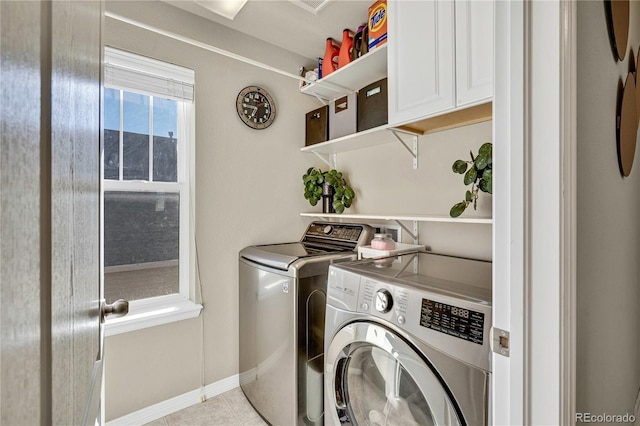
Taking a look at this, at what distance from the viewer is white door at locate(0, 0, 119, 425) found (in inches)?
7.6

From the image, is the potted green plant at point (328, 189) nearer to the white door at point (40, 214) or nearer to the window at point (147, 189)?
the window at point (147, 189)

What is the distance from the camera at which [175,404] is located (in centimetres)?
191

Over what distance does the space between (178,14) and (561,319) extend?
245cm

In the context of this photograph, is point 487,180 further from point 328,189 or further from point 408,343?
point 328,189

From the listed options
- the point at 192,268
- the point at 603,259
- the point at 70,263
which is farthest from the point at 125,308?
the point at 603,259

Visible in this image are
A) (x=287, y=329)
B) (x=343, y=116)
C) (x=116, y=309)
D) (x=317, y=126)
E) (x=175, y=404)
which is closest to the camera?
(x=116, y=309)

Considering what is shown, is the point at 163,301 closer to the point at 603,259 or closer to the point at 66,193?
the point at 66,193

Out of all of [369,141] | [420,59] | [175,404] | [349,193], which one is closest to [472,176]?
A: [420,59]

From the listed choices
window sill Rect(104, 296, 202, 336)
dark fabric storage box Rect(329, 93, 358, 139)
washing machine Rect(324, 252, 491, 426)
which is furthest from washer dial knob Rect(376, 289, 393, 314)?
window sill Rect(104, 296, 202, 336)

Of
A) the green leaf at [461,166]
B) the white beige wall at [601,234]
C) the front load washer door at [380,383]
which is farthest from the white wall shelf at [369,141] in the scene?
the front load washer door at [380,383]

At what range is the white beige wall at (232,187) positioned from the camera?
1.76 metres

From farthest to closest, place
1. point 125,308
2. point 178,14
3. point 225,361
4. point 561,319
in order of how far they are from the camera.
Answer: point 225,361 → point 178,14 → point 125,308 → point 561,319

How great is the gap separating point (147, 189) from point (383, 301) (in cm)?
163

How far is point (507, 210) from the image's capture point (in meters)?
0.70
